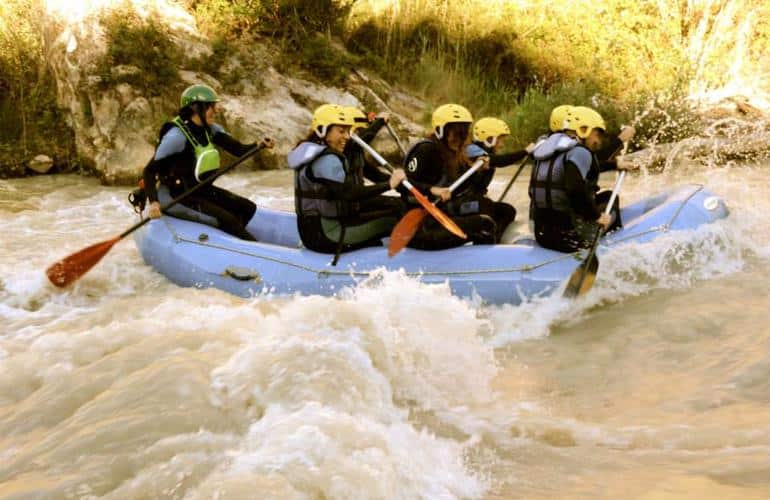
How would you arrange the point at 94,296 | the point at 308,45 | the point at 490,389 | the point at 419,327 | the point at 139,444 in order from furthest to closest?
1. the point at 308,45
2. the point at 94,296
3. the point at 419,327
4. the point at 490,389
5. the point at 139,444

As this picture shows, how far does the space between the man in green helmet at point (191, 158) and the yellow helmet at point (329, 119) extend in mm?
1095

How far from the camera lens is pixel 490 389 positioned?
340 centimetres

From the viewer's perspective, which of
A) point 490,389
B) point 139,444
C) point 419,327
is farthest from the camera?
point 419,327

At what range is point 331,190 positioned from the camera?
→ 4.54 meters

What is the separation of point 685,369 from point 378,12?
8895 millimetres

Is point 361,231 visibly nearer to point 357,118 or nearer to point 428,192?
point 428,192

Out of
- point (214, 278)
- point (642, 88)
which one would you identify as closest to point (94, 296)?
point (214, 278)

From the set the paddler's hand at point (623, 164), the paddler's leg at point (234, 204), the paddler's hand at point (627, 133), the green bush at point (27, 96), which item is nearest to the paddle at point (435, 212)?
the paddler's hand at point (623, 164)

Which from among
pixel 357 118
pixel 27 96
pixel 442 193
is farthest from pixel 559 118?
pixel 27 96

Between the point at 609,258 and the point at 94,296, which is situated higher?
the point at 609,258

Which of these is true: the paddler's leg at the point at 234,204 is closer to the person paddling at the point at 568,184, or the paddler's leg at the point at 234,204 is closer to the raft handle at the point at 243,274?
the raft handle at the point at 243,274

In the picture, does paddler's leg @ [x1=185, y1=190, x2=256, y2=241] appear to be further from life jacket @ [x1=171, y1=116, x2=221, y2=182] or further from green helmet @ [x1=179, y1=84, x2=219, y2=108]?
green helmet @ [x1=179, y1=84, x2=219, y2=108]

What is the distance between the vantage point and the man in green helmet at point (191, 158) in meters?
5.16

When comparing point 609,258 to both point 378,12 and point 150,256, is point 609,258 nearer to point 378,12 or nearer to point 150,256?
point 150,256
